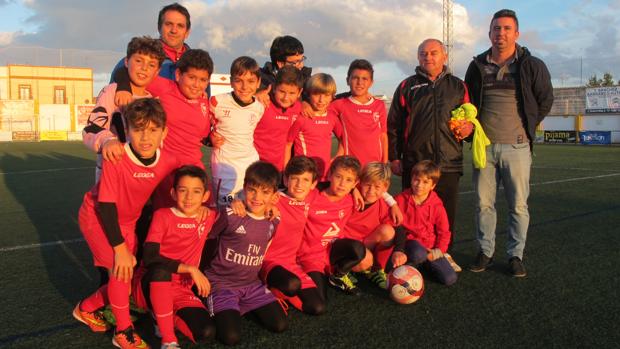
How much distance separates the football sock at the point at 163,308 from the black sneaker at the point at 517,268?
3.03m

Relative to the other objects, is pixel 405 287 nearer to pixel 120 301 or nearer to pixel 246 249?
pixel 246 249

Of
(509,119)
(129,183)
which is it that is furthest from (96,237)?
(509,119)

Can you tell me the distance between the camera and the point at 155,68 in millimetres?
3656

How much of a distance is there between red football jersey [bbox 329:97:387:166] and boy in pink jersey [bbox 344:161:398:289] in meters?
0.36

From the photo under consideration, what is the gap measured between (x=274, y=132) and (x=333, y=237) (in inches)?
41.6

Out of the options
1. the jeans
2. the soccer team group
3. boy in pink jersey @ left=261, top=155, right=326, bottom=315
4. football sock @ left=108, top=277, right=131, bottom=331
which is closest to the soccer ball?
the soccer team group

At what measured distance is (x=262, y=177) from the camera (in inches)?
140

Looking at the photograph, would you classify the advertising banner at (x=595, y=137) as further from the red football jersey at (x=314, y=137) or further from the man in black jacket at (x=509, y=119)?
the red football jersey at (x=314, y=137)

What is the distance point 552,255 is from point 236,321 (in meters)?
3.51

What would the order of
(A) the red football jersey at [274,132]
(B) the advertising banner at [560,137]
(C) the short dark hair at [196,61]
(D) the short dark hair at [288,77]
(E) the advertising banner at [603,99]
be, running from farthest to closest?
(E) the advertising banner at [603,99] → (B) the advertising banner at [560,137] → (A) the red football jersey at [274,132] → (D) the short dark hair at [288,77] → (C) the short dark hair at [196,61]

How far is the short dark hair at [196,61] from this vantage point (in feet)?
12.2

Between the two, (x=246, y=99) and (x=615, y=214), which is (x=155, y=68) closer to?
(x=246, y=99)

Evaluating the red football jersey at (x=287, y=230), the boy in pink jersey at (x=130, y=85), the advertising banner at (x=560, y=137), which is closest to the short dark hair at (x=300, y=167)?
the red football jersey at (x=287, y=230)

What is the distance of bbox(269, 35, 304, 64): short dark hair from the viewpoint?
4.80 meters
